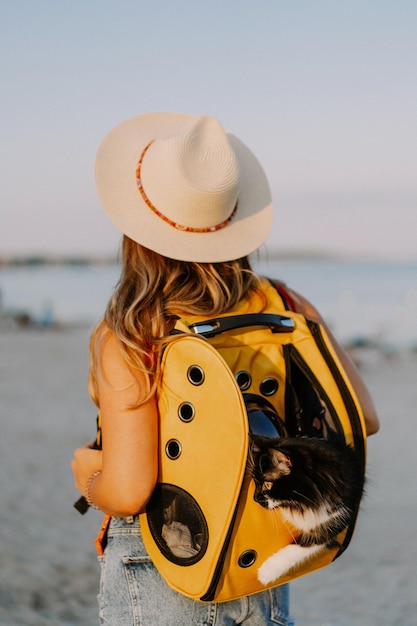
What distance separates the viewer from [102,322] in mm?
1564

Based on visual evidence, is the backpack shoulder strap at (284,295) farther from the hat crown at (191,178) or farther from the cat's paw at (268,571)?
the cat's paw at (268,571)

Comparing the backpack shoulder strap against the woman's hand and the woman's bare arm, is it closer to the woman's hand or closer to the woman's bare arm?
the woman's bare arm

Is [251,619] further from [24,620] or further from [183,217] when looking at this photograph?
[24,620]

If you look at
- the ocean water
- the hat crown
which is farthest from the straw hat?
the ocean water

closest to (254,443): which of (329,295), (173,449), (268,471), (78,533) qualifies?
(268,471)

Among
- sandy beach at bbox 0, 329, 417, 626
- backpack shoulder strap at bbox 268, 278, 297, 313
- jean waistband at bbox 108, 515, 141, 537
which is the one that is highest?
backpack shoulder strap at bbox 268, 278, 297, 313

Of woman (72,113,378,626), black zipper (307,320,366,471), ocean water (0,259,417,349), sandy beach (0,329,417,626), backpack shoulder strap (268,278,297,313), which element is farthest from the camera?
ocean water (0,259,417,349)

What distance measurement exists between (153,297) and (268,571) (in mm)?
647

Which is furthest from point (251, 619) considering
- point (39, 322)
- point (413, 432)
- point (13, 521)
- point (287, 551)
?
point (39, 322)

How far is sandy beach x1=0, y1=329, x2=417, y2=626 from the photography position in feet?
12.4

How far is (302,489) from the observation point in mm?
1440

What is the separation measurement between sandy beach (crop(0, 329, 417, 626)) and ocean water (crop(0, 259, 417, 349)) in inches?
105

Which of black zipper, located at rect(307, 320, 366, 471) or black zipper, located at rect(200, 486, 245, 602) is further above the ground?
black zipper, located at rect(307, 320, 366, 471)

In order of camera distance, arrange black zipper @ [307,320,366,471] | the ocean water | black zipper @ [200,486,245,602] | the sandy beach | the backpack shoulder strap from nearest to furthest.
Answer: black zipper @ [200,486,245,602]
black zipper @ [307,320,366,471]
the backpack shoulder strap
the sandy beach
the ocean water
